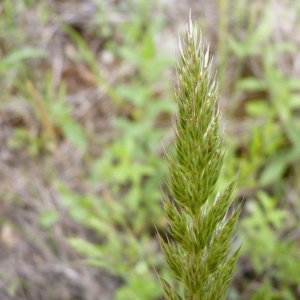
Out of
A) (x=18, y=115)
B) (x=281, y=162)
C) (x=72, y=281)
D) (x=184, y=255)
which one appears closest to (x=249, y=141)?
(x=281, y=162)

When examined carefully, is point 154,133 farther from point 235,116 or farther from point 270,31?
point 270,31

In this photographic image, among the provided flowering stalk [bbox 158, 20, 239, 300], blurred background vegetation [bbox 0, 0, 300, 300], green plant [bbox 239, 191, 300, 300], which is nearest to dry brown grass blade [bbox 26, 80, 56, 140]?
blurred background vegetation [bbox 0, 0, 300, 300]

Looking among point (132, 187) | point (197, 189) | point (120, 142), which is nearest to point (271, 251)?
point (132, 187)

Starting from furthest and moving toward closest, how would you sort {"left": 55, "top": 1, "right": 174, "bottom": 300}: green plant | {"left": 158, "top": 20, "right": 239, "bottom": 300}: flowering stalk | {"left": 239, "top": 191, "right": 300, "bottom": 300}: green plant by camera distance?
{"left": 55, "top": 1, "right": 174, "bottom": 300}: green plant → {"left": 239, "top": 191, "right": 300, "bottom": 300}: green plant → {"left": 158, "top": 20, "right": 239, "bottom": 300}: flowering stalk

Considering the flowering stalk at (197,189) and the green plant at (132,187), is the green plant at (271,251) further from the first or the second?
the flowering stalk at (197,189)

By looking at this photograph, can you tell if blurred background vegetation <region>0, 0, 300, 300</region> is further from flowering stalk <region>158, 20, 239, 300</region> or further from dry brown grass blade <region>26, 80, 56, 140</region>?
flowering stalk <region>158, 20, 239, 300</region>
